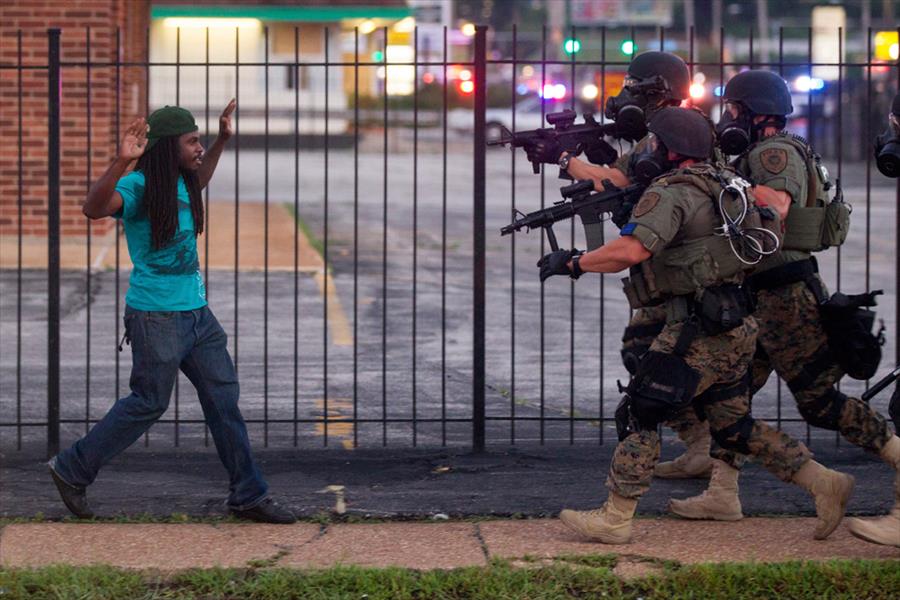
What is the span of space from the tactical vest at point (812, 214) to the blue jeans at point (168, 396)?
2.39 metres

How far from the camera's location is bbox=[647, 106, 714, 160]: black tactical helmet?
5.84 m

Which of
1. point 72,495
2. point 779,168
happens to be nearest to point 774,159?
point 779,168

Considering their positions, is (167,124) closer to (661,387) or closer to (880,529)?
(661,387)

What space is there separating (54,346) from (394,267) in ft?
29.4

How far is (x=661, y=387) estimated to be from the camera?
575 cm

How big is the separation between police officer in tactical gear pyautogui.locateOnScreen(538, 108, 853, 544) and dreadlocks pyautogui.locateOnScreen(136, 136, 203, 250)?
1497mm

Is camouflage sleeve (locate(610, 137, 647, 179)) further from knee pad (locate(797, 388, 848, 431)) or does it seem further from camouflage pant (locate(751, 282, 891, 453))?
knee pad (locate(797, 388, 848, 431))

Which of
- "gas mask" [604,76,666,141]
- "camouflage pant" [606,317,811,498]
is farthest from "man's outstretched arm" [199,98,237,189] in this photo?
"camouflage pant" [606,317,811,498]

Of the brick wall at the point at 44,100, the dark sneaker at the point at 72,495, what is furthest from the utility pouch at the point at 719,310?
the brick wall at the point at 44,100

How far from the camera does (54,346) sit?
7.52 meters

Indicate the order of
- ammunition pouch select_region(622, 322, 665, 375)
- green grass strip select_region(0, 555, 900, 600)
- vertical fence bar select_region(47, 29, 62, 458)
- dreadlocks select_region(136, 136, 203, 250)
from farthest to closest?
vertical fence bar select_region(47, 29, 62, 458), ammunition pouch select_region(622, 322, 665, 375), dreadlocks select_region(136, 136, 203, 250), green grass strip select_region(0, 555, 900, 600)

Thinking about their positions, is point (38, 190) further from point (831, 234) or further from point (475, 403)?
point (831, 234)

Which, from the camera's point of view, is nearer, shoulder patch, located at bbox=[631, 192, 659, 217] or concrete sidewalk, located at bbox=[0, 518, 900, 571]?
shoulder patch, located at bbox=[631, 192, 659, 217]

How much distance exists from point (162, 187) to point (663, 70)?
7.06 feet
